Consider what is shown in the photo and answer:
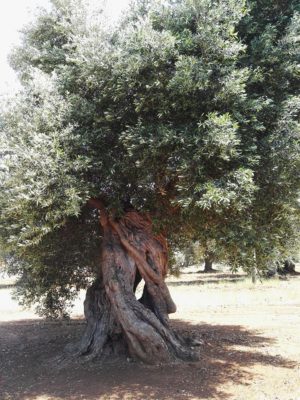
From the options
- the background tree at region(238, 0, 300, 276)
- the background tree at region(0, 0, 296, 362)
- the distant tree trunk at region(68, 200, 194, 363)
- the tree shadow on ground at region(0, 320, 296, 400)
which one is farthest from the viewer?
the distant tree trunk at region(68, 200, 194, 363)

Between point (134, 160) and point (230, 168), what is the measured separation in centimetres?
197

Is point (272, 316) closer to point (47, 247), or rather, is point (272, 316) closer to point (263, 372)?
point (263, 372)

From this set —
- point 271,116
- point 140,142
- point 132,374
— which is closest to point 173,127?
point 140,142

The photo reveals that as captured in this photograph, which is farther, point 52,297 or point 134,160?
point 52,297

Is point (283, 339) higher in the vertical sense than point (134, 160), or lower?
lower

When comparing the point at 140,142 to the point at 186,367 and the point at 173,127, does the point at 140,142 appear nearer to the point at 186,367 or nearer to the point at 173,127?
the point at 173,127

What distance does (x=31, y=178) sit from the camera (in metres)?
8.27

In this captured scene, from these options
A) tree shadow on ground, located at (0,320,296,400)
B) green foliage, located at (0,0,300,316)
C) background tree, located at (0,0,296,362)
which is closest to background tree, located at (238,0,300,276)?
green foliage, located at (0,0,300,316)

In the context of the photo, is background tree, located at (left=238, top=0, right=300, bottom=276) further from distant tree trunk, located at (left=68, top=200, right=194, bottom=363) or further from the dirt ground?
distant tree trunk, located at (left=68, top=200, right=194, bottom=363)

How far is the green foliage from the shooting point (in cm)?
826

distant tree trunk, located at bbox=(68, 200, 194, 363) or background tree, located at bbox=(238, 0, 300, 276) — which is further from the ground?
background tree, located at bbox=(238, 0, 300, 276)

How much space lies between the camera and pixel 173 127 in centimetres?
861

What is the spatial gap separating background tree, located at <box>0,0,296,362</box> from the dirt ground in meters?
0.78

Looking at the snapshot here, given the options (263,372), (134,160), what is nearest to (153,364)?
(263,372)
